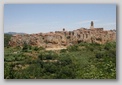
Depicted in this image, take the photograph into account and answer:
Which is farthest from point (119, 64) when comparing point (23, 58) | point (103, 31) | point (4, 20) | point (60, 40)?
point (4, 20)

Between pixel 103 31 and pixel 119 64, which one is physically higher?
pixel 103 31

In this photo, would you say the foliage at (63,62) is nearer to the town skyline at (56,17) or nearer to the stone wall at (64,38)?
the stone wall at (64,38)

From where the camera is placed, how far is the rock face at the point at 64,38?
5.38 meters

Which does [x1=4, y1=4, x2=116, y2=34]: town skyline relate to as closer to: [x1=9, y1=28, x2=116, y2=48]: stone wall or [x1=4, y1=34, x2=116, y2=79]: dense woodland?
[x1=9, y1=28, x2=116, y2=48]: stone wall

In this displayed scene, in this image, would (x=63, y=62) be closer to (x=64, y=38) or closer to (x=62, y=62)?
(x=62, y=62)

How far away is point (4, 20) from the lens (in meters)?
5.36

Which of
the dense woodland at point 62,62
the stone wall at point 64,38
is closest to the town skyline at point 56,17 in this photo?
the stone wall at point 64,38

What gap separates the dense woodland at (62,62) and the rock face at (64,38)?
54 mm

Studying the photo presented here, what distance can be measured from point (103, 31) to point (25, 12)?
101cm

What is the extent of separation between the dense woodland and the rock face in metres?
0.05

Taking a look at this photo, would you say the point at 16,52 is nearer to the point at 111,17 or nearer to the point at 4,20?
the point at 4,20

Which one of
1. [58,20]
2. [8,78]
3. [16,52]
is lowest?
[8,78]

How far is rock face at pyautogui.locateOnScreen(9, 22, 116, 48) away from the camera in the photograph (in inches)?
212

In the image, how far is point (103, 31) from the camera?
5.39 m
